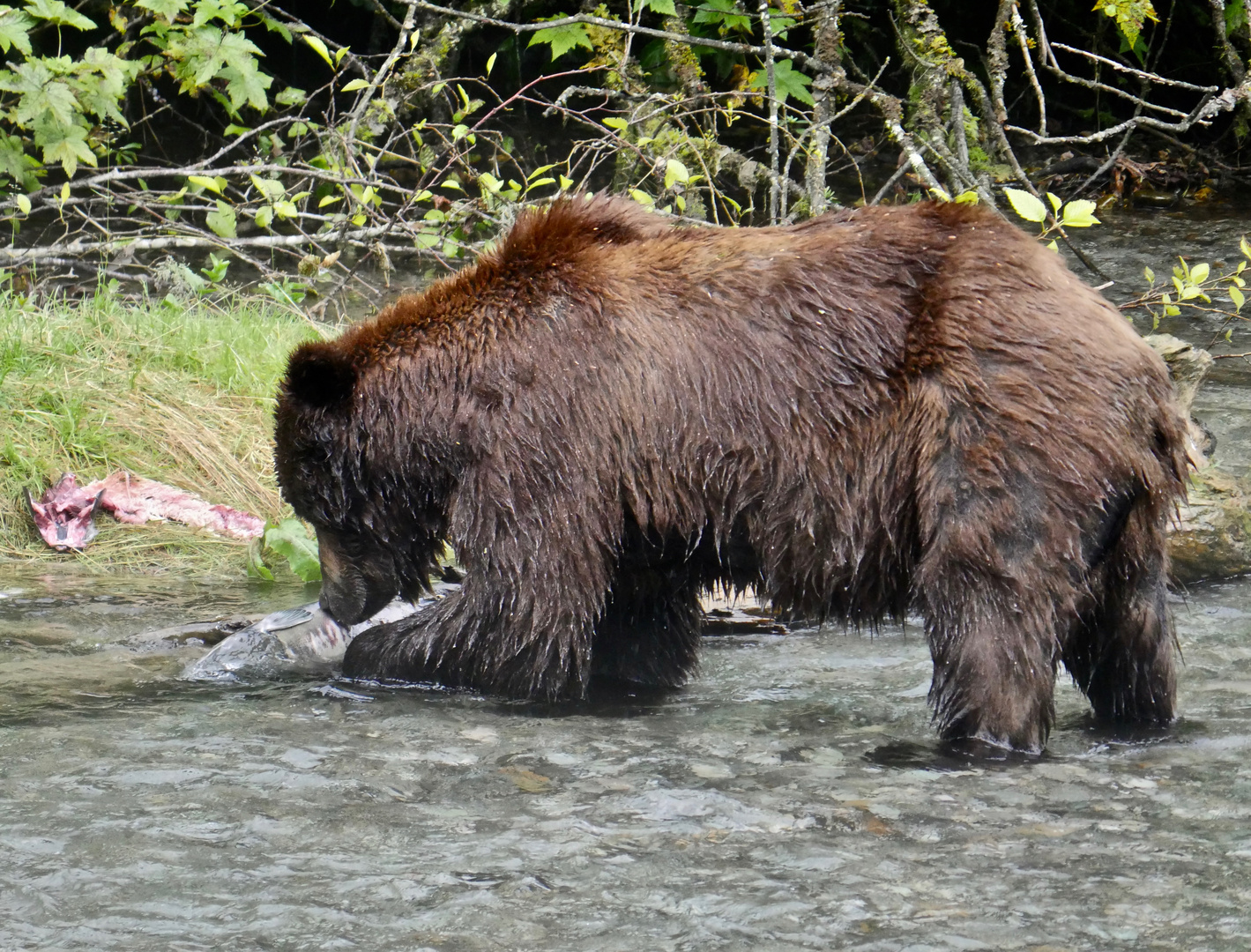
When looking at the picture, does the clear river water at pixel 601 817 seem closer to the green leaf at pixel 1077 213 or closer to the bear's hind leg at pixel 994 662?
the bear's hind leg at pixel 994 662

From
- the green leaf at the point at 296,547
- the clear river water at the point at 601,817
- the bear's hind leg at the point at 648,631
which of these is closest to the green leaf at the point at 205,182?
the green leaf at the point at 296,547

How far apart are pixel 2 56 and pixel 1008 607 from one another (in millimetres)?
10118

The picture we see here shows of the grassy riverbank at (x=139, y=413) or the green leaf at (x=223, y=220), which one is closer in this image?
the grassy riverbank at (x=139, y=413)

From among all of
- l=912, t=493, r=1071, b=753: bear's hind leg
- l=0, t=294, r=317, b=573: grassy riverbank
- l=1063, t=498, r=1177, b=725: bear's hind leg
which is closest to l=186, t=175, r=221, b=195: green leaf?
l=0, t=294, r=317, b=573: grassy riverbank

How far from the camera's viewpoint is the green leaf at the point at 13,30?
784cm

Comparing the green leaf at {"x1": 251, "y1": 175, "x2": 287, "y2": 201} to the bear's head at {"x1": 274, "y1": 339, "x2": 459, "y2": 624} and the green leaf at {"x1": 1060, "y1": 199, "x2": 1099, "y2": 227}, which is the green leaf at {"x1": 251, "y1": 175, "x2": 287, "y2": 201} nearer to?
the bear's head at {"x1": 274, "y1": 339, "x2": 459, "y2": 624}

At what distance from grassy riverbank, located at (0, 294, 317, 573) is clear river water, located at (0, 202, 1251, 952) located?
1.29 metres

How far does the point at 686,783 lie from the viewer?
3898 millimetres

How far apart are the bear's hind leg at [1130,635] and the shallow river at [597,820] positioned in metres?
0.12

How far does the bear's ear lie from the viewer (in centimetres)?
464

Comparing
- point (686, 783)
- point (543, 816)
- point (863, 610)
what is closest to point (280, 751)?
point (543, 816)

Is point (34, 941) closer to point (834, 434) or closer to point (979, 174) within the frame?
point (834, 434)

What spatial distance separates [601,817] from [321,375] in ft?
5.87

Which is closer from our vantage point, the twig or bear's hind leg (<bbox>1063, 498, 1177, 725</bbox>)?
bear's hind leg (<bbox>1063, 498, 1177, 725</bbox>)
